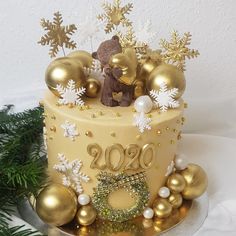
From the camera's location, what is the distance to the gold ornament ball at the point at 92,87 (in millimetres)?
880

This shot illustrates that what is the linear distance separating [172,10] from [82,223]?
23.6 inches

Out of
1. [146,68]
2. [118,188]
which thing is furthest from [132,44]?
[118,188]

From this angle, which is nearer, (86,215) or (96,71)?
(86,215)

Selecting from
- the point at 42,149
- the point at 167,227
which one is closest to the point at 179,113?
the point at 167,227

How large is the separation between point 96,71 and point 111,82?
0.42 feet

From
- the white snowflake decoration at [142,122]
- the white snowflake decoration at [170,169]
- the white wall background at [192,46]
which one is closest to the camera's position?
the white snowflake decoration at [142,122]

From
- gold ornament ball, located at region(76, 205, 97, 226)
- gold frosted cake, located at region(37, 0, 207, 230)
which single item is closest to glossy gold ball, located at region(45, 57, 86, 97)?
gold frosted cake, located at region(37, 0, 207, 230)

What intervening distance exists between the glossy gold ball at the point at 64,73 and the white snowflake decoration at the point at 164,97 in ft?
0.42

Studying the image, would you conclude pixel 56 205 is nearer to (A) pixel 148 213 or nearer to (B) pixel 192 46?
(A) pixel 148 213

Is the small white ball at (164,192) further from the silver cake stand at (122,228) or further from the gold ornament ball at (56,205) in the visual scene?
the gold ornament ball at (56,205)

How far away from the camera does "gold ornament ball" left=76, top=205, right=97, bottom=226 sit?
0.85 meters

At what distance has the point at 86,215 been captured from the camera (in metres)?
0.85

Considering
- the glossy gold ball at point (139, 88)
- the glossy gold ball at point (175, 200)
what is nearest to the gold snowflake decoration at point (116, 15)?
the glossy gold ball at point (139, 88)

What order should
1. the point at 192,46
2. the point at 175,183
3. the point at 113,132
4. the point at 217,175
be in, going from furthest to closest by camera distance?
the point at 192,46 → the point at 217,175 → the point at 175,183 → the point at 113,132
